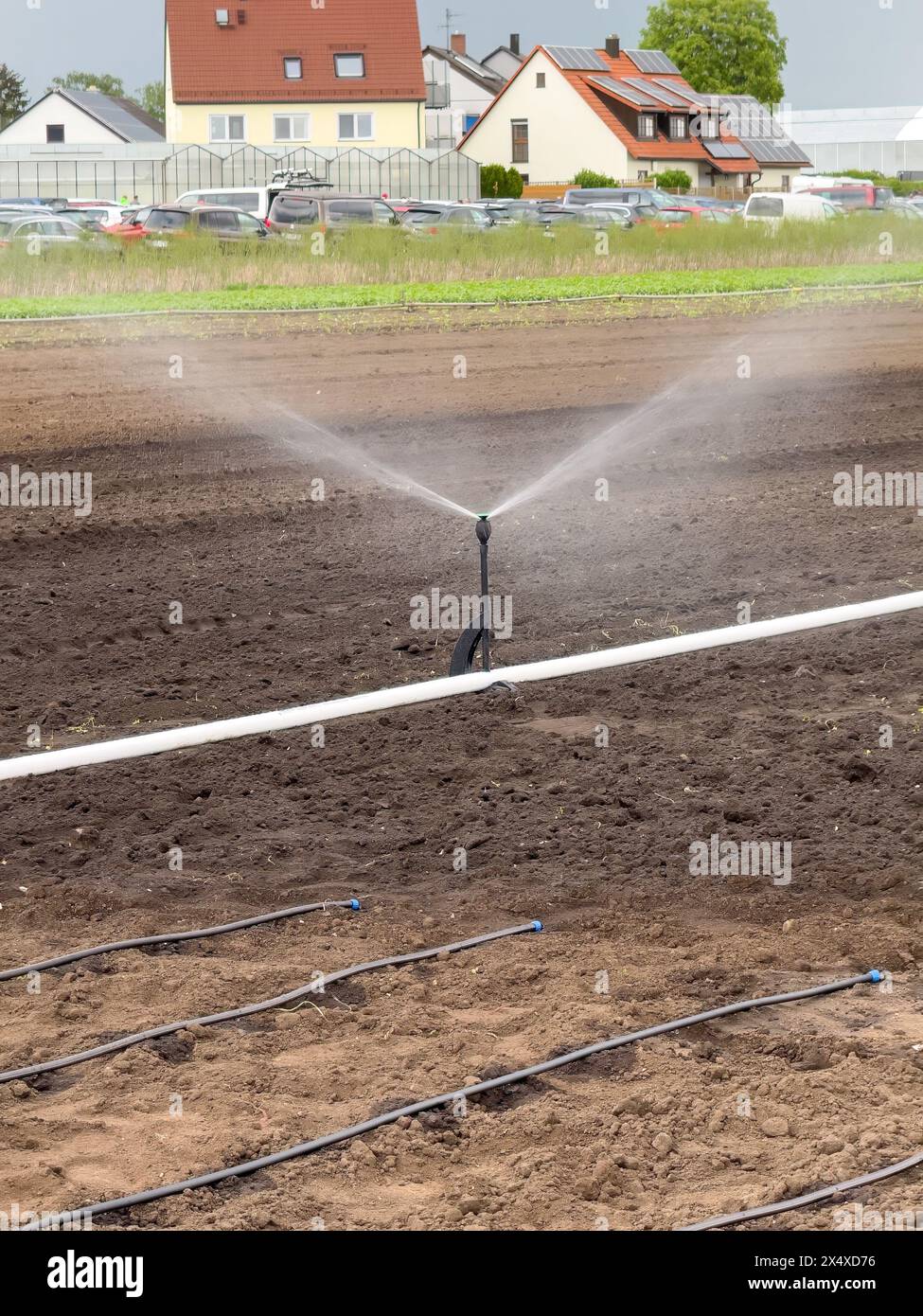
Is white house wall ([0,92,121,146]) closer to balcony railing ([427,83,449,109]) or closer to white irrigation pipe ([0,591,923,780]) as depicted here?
balcony railing ([427,83,449,109])

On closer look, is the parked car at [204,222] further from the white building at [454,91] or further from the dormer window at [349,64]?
the white building at [454,91]

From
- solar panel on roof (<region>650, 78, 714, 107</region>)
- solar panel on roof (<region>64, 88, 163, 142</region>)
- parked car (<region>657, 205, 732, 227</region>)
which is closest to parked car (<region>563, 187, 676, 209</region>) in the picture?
parked car (<region>657, 205, 732, 227</region>)

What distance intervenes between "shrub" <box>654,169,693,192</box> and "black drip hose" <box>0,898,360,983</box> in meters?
55.4

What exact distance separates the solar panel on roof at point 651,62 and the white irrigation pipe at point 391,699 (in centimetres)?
7127

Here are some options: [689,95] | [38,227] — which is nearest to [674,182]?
[689,95]

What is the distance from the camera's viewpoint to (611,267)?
992 inches

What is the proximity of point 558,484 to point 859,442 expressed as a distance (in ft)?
11.4

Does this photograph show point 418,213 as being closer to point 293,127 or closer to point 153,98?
point 293,127

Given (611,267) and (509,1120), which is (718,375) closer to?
(611,267)

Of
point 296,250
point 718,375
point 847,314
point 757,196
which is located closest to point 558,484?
point 718,375

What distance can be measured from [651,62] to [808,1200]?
77.4 meters

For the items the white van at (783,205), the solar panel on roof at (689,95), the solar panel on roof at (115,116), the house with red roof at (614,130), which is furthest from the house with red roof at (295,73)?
the white van at (783,205)

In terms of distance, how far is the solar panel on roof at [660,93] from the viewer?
6619 centimetres

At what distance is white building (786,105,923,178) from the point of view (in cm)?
8156
